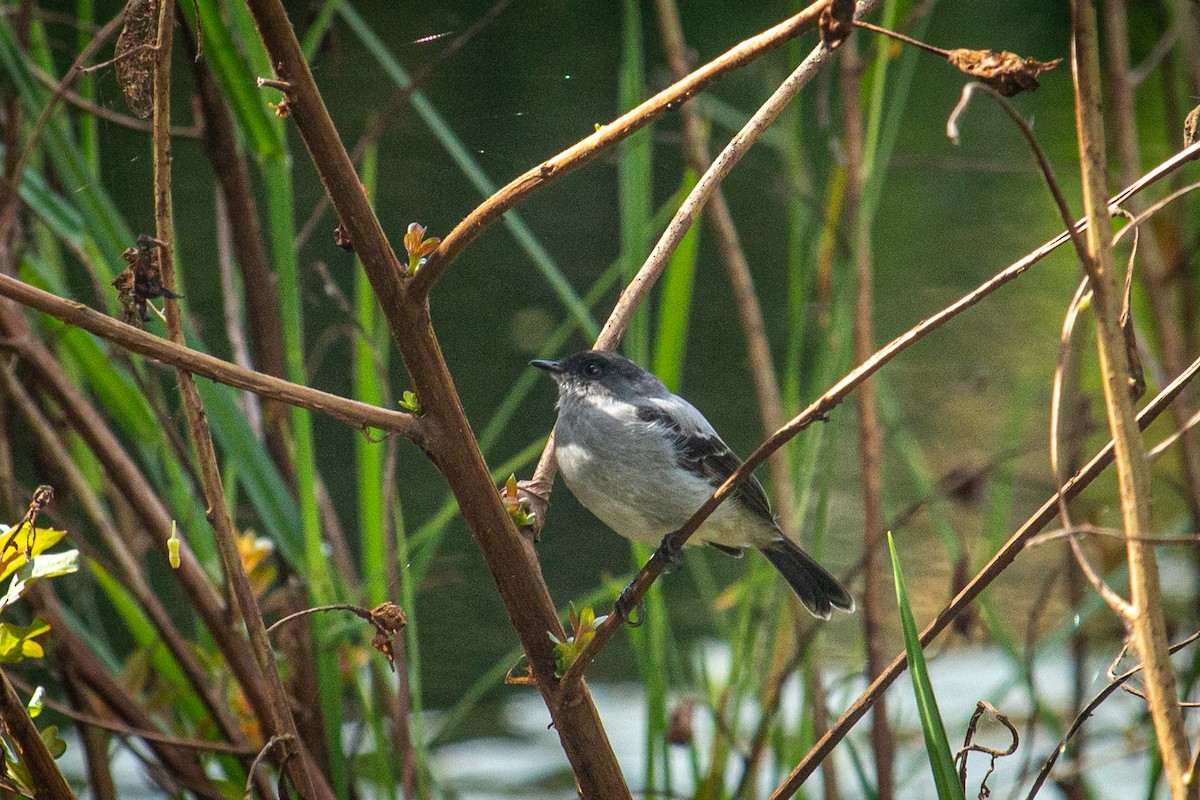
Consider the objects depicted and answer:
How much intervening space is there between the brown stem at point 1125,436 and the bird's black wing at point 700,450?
1.47 metres

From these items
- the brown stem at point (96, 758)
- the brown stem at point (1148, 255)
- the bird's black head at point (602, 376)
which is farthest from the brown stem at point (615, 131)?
the brown stem at point (1148, 255)

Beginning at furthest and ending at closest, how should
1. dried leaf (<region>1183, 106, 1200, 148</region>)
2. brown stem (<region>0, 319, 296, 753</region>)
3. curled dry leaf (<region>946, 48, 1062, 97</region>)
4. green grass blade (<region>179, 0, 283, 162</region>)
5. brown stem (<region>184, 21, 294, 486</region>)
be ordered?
brown stem (<region>184, 21, 294, 486</region>), brown stem (<region>0, 319, 296, 753</region>), green grass blade (<region>179, 0, 283, 162</region>), dried leaf (<region>1183, 106, 1200, 148</region>), curled dry leaf (<region>946, 48, 1062, 97</region>)

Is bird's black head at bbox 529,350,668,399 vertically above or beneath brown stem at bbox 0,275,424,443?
beneath

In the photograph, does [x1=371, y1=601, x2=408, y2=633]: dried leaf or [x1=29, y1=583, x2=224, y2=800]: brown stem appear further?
[x1=29, y1=583, x2=224, y2=800]: brown stem

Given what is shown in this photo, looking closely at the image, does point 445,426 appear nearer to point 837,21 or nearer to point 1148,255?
point 837,21

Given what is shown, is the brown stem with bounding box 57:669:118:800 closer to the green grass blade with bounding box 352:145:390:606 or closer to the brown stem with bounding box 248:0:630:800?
the green grass blade with bounding box 352:145:390:606

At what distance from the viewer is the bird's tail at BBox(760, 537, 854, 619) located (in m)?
2.42

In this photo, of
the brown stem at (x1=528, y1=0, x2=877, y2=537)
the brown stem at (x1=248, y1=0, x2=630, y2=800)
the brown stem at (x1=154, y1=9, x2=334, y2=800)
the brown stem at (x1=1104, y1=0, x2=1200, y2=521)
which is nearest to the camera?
the brown stem at (x1=248, y1=0, x2=630, y2=800)

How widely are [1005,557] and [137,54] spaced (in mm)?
939

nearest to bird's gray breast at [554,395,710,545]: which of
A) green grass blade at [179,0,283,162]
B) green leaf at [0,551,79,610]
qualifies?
green grass blade at [179,0,283,162]

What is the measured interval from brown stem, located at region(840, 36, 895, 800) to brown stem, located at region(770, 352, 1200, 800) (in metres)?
1.23

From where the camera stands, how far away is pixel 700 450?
244 centimetres

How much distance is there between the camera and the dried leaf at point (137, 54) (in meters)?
1.20

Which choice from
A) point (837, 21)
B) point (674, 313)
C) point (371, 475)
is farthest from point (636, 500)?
point (837, 21)
